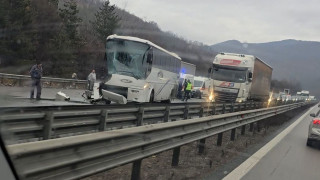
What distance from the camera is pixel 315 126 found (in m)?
15.5

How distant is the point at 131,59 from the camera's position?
20.5m

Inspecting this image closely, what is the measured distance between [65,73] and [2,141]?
3.63m

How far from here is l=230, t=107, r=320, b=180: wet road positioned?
8.82 m

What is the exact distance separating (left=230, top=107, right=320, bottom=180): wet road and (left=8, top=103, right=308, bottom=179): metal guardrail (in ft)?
5.61

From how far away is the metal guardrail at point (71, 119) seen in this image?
5.73 meters

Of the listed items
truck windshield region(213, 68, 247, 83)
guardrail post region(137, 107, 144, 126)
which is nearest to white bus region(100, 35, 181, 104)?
guardrail post region(137, 107, 144, 126)

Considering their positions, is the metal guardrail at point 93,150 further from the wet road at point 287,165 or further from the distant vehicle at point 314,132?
the distant vehicle at point 314,132

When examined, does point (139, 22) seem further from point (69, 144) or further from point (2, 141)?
point (2, 141)

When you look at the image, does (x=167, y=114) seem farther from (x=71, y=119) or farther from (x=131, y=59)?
(x=131, y=59)

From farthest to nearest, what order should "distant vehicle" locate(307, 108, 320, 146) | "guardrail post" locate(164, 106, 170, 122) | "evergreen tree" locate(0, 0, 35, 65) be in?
"distant vehicle" locate(307, 108, 320, 146) < "guardrail post" locate(164, 106, 170, 122) < "evergreen tree" locate(0, 0, 35, 65)

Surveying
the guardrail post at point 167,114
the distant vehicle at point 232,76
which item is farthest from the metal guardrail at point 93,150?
the distant vehicle at point 232,76

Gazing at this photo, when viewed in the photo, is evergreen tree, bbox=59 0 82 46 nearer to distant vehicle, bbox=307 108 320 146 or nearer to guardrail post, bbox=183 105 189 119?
guardrail post, bbox=183 105 189 119

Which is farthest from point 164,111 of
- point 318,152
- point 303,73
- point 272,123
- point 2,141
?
point 303,73

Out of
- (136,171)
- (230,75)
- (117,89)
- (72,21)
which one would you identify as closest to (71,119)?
(72,21)
